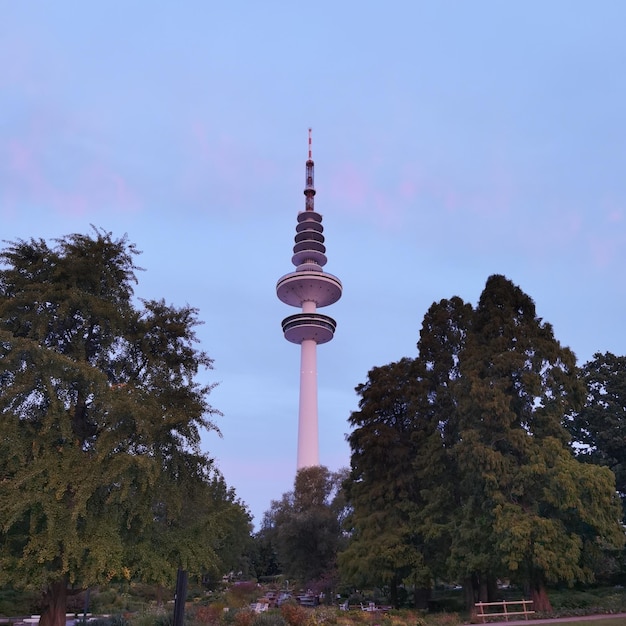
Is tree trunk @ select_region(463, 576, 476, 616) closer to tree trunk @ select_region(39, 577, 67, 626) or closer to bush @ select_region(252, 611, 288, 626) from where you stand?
bush @ select_region(252, 611, 288, 626)

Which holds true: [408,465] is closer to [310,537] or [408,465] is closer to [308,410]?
[310,537]

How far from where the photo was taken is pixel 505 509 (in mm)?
28734

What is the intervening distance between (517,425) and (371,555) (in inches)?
430

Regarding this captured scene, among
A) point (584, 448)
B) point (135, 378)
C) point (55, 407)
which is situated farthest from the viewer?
point (584, 448)

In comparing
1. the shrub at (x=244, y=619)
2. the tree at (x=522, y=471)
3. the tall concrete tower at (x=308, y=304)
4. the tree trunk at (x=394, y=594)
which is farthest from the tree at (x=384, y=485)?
the tall concrete tower at (x=308, y=304)

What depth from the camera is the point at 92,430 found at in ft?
72.1

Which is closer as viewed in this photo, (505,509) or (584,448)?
(505,509)

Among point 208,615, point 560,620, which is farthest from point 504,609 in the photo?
point 208,615

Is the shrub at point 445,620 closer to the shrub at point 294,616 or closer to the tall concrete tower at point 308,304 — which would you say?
the shrub at point 294,616

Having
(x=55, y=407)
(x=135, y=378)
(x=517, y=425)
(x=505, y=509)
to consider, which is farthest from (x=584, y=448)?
(x=55, y=407)

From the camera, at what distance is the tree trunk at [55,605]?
19.5 metres

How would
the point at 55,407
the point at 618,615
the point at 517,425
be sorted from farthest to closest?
the point at 517,425, the point at 618,615, the point at 55,407

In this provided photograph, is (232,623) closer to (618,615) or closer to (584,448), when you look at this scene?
(618,615)

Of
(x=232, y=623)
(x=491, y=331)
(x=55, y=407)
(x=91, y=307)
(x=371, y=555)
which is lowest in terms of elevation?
(x=232, y=623)
